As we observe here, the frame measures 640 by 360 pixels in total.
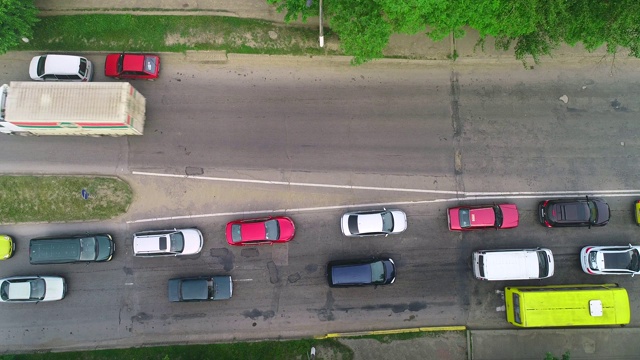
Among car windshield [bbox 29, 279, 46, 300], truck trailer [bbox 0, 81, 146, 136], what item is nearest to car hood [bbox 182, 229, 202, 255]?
Answer: truck trailer [bbox 0, 81, 146, 136]

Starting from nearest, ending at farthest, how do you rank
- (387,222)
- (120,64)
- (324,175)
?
(387,222)
(120,64)
(324,175)

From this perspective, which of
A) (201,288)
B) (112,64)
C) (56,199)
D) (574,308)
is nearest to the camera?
(574,308)

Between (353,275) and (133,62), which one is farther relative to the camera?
(133,62)

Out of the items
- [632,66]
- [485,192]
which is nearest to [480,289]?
[485,192]

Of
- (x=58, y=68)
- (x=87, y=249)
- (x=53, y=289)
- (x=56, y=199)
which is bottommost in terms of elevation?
(x=53, y=289)

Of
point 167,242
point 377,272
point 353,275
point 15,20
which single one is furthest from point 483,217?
point 15,20

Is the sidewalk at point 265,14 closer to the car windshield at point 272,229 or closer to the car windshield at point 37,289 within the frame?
the car windshield at point 272,229

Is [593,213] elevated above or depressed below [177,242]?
above

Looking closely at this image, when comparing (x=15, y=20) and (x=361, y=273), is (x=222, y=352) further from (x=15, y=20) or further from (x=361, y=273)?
(x=15, y=20)
